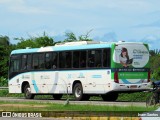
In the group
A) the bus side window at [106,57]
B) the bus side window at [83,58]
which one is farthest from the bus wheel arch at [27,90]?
the bus side window at [106,57]

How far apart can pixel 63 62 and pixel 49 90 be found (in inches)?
92.1

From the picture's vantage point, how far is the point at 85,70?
102ft

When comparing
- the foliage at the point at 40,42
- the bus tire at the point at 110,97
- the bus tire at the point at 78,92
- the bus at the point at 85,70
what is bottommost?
the bus tire at the point at 110,97

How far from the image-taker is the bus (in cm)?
2975

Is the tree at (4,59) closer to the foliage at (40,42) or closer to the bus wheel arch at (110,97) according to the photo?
the foliage at (40,42)

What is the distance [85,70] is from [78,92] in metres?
1.55

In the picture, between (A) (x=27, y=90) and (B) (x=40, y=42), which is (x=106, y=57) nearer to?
(A) (x=27, y=90)

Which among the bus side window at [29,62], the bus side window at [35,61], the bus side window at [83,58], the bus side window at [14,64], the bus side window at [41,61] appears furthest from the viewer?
the bus side window at [14,64]

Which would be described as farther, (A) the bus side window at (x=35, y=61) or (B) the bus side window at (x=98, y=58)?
(A) the bus side window at (x=35, y=61)

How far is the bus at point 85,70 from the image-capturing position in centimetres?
2975

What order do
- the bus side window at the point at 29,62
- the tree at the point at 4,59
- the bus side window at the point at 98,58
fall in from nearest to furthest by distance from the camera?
the bus side window at the point at 98,58 → the bus side window at the point at 29,62 → the tree at the point at 4,59

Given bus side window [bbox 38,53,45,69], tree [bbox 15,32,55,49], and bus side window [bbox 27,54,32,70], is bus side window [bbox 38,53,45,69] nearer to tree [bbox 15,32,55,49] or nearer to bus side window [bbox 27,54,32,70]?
bus side window [bbox 27,54,32,70]

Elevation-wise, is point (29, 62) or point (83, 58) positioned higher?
point (83, 58)

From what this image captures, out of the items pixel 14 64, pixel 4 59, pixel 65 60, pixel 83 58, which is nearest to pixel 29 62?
pixel 14 64
